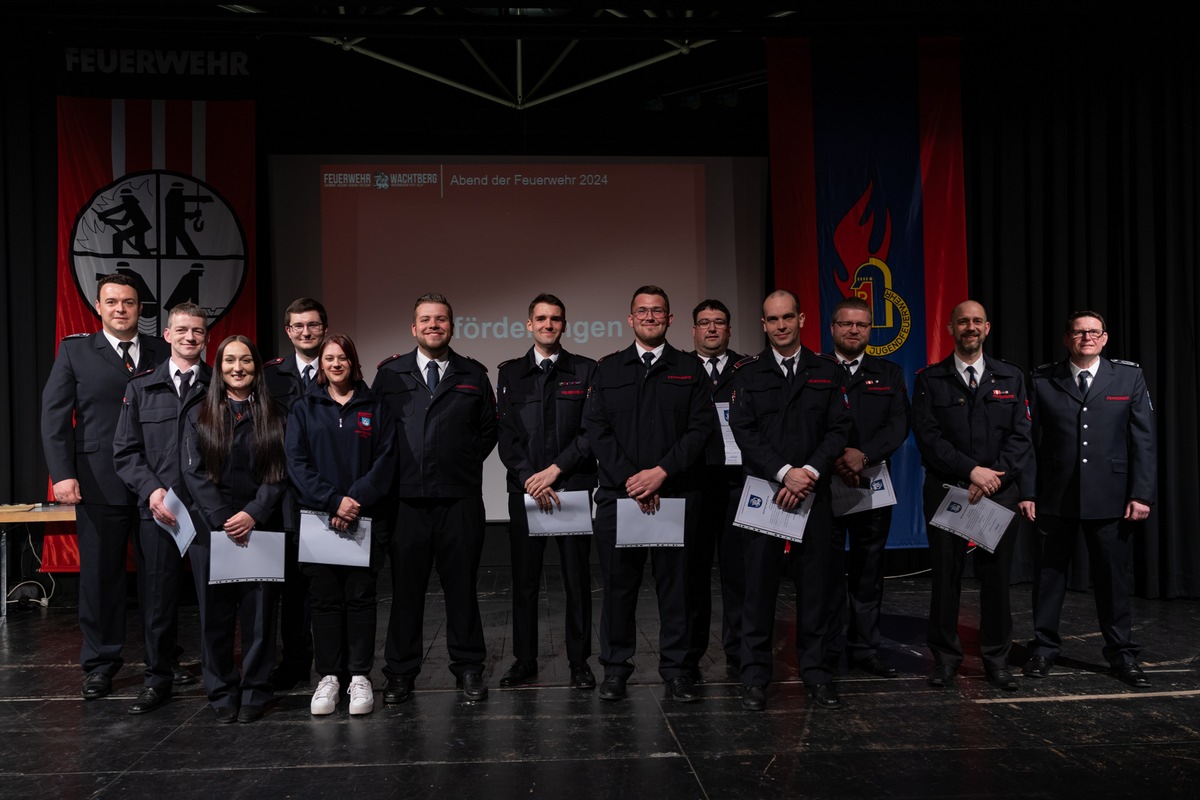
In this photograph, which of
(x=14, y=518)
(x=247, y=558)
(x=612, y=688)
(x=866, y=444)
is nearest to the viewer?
(x=247, y=558)

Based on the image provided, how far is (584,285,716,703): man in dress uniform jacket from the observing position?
3615mm

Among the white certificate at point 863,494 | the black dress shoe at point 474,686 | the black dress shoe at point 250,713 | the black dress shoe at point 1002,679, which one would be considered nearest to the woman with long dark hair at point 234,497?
the black dress shoe at point 250,713

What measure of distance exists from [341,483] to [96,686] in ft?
4.71

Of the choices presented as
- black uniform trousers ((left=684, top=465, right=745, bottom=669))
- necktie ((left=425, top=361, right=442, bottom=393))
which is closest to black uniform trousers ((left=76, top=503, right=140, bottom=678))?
necktie ((left=425, top=361, right=442, bottom=393))

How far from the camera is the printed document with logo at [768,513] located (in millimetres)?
3461

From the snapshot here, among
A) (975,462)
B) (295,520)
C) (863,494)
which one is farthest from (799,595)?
(295,520)

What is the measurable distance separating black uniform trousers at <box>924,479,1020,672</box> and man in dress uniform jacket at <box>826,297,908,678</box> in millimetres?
255

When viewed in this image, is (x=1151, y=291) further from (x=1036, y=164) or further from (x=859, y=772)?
(x=859, y=772)

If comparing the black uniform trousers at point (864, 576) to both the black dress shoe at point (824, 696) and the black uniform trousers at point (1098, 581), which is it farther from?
the black uniform trousers at point (1098, 581)

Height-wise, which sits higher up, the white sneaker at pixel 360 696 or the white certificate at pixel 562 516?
the white certificate at pixel 562 516

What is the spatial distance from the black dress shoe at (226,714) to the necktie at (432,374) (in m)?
1.43

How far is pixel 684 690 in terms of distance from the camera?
3.57 meters

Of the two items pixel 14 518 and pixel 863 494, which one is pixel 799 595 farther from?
pixel 14 518

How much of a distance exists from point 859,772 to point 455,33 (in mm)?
4976
